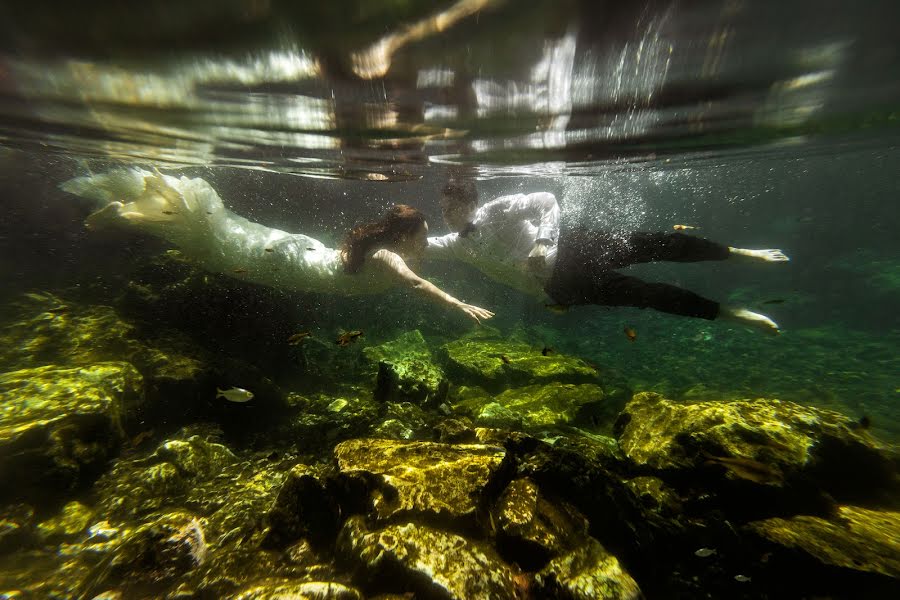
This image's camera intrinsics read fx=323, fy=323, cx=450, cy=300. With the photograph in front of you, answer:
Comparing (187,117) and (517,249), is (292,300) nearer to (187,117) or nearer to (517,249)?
(187,117)

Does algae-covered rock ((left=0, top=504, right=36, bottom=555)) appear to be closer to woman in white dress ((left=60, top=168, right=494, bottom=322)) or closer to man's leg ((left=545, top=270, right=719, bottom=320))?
woman in white dress ((left=60, top=168, right=494, bottom=322))

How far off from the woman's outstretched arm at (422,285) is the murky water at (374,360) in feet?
0.33

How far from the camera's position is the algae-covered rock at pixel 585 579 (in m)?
2.57

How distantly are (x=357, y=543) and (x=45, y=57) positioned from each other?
24.7 feet

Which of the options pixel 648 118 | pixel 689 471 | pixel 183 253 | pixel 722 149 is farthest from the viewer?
pixel 722 149

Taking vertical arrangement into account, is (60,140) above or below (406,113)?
above

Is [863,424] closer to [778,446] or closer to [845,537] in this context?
[778,446]

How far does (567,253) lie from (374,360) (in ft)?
19.9

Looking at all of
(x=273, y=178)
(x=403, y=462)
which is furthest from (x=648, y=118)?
(x=273, y=178)

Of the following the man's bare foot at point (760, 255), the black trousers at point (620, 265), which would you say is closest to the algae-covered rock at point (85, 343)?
the black trousers at point (620, 265)

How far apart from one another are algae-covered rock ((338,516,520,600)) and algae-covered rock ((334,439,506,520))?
0.18m

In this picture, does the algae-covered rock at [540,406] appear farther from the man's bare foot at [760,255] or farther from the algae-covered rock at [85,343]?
the algae-covered rock at [85,343]

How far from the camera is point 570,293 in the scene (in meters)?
5.25

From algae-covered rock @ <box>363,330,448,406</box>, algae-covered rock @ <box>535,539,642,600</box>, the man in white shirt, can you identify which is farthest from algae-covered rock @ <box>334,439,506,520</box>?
the man in white shirt
